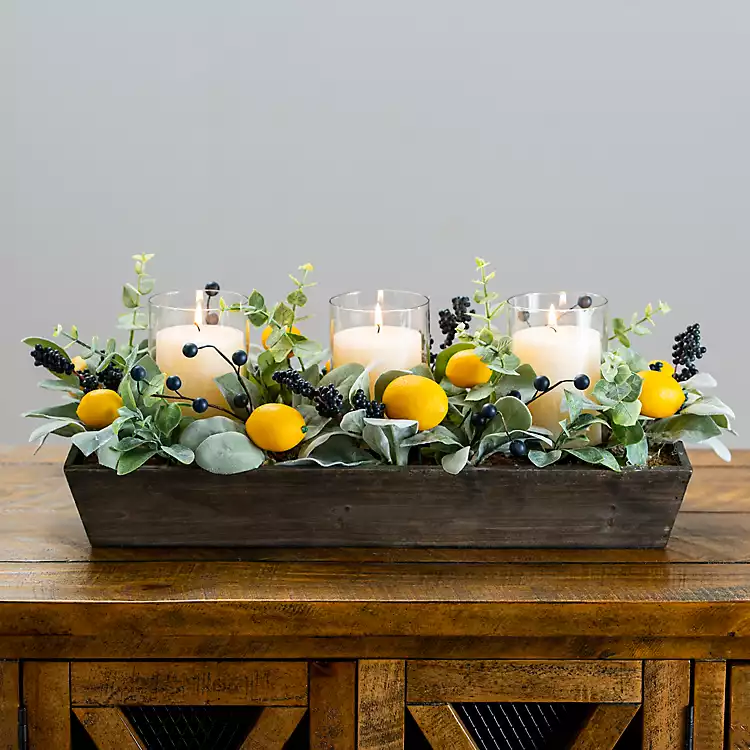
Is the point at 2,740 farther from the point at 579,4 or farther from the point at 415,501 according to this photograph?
the point at 579,4

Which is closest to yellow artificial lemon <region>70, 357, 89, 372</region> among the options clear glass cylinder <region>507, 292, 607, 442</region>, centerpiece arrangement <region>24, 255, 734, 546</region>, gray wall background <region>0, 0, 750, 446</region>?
centerpiece arrangement <region>24, 255, 734, 546</region>

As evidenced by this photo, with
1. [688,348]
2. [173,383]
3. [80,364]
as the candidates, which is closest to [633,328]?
[688,348]

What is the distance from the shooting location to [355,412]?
98 cm

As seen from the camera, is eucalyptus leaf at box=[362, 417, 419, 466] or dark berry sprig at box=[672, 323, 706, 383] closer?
eucalyptus leaf at box=[362, 417, 419, 466]

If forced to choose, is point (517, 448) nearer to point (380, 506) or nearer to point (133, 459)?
point (380, 506)

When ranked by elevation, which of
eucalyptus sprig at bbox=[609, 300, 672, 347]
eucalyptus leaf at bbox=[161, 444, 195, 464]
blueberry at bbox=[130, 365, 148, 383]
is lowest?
eucalyptus leaf at bbox=[161, 444, 195, 464]

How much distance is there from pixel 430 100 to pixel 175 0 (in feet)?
2.02

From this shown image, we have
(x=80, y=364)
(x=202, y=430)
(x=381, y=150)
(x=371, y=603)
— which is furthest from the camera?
(x=381, y=150)

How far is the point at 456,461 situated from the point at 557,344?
17cm

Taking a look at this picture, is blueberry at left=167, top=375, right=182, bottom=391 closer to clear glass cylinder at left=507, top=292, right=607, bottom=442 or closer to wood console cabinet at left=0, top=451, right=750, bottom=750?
wood console cabinet at left=0, top=451, right=750, bottom=750

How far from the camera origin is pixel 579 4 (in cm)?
238

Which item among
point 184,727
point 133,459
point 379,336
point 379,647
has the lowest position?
point 184,727

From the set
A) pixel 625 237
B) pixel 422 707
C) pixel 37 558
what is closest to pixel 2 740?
pixel 37 558

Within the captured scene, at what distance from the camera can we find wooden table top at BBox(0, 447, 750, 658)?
92 cm
